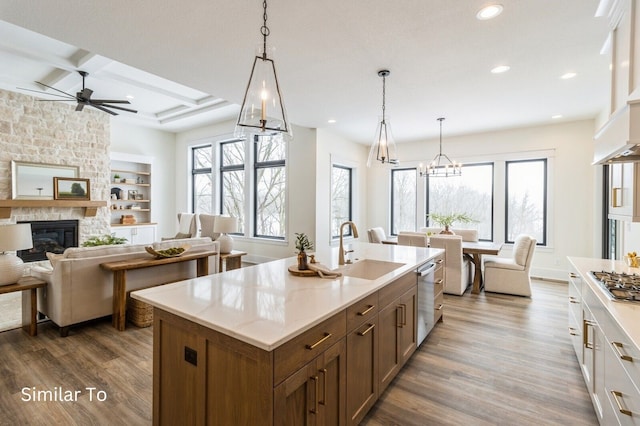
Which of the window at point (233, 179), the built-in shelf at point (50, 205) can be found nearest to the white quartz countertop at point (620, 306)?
the window at point (233, 179)

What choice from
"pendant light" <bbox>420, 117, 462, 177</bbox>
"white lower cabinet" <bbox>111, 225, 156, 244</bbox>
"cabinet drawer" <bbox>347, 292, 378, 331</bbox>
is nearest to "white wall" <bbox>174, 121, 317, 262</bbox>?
"pendant light" <bbox>420, 117, 462, 177</bbox>

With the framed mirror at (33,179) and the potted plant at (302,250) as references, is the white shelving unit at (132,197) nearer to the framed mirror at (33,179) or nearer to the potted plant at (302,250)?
the framed mirror at (33,179)

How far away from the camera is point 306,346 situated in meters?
1.34

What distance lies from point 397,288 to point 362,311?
59 centimetres

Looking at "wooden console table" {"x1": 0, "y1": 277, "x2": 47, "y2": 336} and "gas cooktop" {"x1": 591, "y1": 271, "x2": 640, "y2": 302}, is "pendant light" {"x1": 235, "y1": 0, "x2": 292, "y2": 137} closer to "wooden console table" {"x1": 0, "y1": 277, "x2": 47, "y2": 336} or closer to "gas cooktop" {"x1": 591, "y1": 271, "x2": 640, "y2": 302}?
"gas cooktop" {"x1": 591, "y1": 271, "x2": 640, "y2": 302}

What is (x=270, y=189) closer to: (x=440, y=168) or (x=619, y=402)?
(x=440, y=168)

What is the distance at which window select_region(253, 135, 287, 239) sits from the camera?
21.9 ft

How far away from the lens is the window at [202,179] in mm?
7914

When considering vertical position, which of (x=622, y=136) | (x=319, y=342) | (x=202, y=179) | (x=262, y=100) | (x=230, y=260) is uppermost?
(x=202, y=179)

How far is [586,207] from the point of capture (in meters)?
5.34

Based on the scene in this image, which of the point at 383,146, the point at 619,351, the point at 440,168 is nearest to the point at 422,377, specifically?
the point at 619,351

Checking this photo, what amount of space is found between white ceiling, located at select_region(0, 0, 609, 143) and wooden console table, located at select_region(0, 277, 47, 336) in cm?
239

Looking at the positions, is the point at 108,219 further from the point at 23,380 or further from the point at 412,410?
the point at 412,410

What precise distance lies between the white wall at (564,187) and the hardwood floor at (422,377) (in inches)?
104
